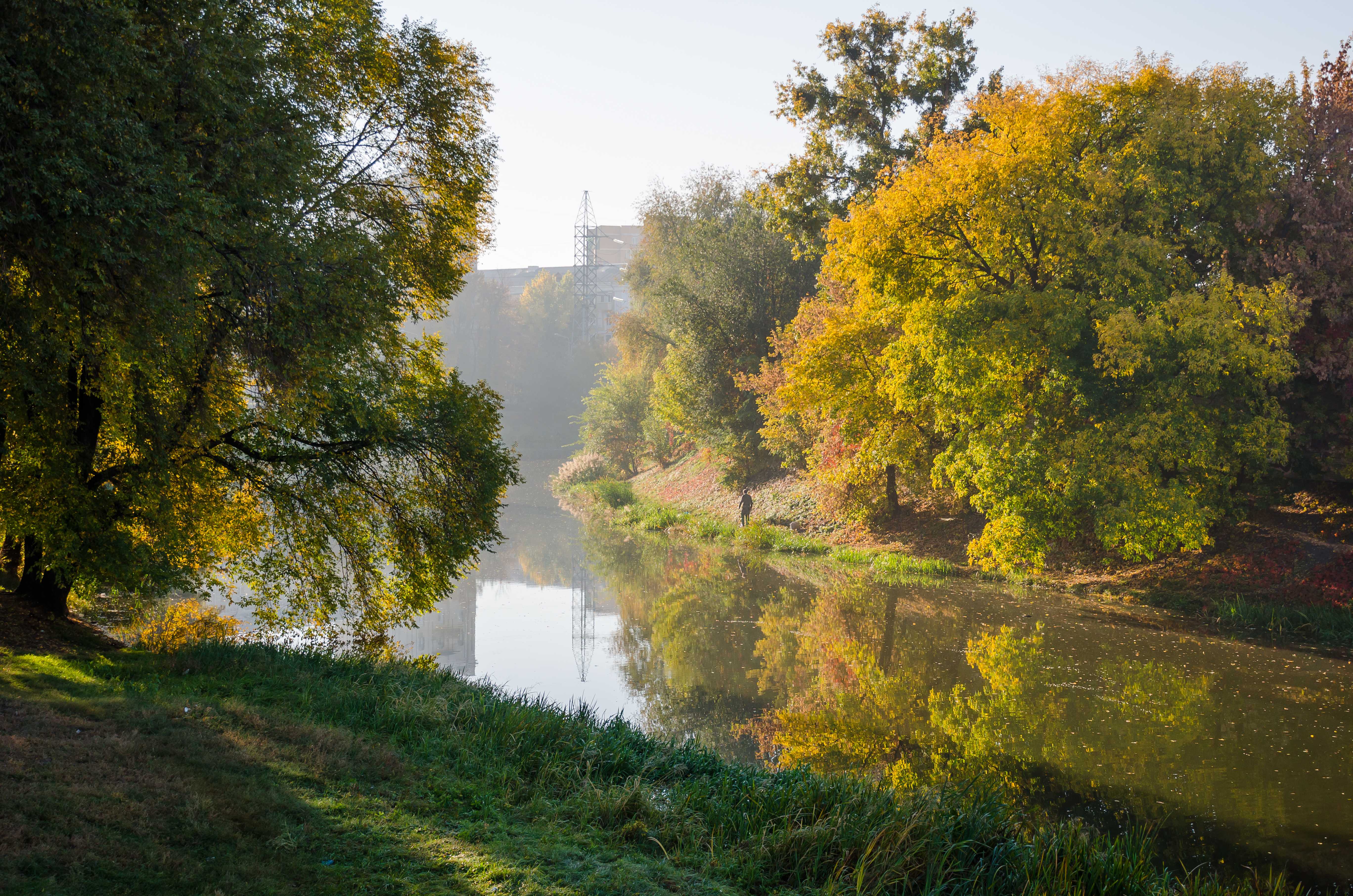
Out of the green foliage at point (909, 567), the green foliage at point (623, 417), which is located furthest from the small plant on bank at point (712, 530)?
the green foliage at point (623, 417)

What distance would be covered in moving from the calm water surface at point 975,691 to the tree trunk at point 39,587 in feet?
17.6

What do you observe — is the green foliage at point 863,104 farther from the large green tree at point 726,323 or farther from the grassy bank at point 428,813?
the grassy bank at point 428,813

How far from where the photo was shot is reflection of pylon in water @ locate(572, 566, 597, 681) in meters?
14.3

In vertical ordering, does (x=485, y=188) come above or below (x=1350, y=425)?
above

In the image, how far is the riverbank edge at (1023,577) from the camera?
14695 millimetres

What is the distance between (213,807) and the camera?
5.36 meters

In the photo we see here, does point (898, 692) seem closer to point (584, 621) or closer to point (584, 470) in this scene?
point (584, 621)

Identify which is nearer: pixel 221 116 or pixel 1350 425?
pixel 221 116

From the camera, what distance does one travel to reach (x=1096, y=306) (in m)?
16.8

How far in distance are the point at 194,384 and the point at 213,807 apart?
206 inches

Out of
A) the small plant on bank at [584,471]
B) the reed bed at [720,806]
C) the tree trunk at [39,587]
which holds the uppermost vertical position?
the small plant on bank at [584,471]

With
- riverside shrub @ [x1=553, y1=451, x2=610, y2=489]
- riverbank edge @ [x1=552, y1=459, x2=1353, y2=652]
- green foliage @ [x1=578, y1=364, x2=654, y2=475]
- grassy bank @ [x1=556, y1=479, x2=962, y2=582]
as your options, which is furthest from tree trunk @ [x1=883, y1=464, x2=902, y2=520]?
riverside shrub @ [x1=553, y1=451, x2=610, y2=489]

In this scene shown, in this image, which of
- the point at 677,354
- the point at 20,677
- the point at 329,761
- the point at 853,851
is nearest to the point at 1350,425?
the point at 853,851

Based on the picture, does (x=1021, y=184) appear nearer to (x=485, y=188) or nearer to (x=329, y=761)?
(x=485, y=188)
